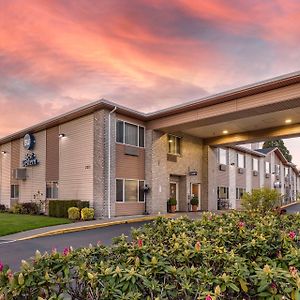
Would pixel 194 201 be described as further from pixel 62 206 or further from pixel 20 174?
pixel 20 174

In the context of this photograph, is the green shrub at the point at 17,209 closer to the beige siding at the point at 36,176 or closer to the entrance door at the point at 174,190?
the beige siding at the point at 36,176

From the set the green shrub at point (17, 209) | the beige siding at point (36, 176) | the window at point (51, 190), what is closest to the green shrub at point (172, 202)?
the window at point (51, 190)

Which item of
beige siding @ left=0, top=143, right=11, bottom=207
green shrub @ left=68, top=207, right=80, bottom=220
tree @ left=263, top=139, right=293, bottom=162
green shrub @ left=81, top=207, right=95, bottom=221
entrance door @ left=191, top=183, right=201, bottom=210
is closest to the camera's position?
green shrub @ left=81, top=207, right=95, bottom=221

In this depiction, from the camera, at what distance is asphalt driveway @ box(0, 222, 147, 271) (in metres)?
8.97

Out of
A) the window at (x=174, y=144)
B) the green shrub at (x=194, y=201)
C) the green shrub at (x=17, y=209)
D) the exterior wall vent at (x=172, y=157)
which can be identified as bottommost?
the green shrub at (x=17, y=209)

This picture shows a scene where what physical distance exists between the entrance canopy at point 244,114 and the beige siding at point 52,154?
6.63 metres

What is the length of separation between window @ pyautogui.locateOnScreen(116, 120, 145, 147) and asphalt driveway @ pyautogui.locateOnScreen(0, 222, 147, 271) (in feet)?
24.6

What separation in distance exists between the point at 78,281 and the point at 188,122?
17530 mm

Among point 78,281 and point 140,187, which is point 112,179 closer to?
point 140,187

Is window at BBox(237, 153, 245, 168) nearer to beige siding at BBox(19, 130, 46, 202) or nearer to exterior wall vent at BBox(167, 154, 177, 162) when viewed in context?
A: exterior wall vent at BBox(167, 154, 177, 162)

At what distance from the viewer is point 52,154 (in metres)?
23.0

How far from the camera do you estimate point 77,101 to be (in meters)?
23.2

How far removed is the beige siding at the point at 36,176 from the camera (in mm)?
23891

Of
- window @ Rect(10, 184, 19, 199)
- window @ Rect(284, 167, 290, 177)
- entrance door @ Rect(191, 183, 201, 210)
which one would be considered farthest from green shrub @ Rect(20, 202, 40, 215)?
window @ Rect(284, 167, 290, 177)
